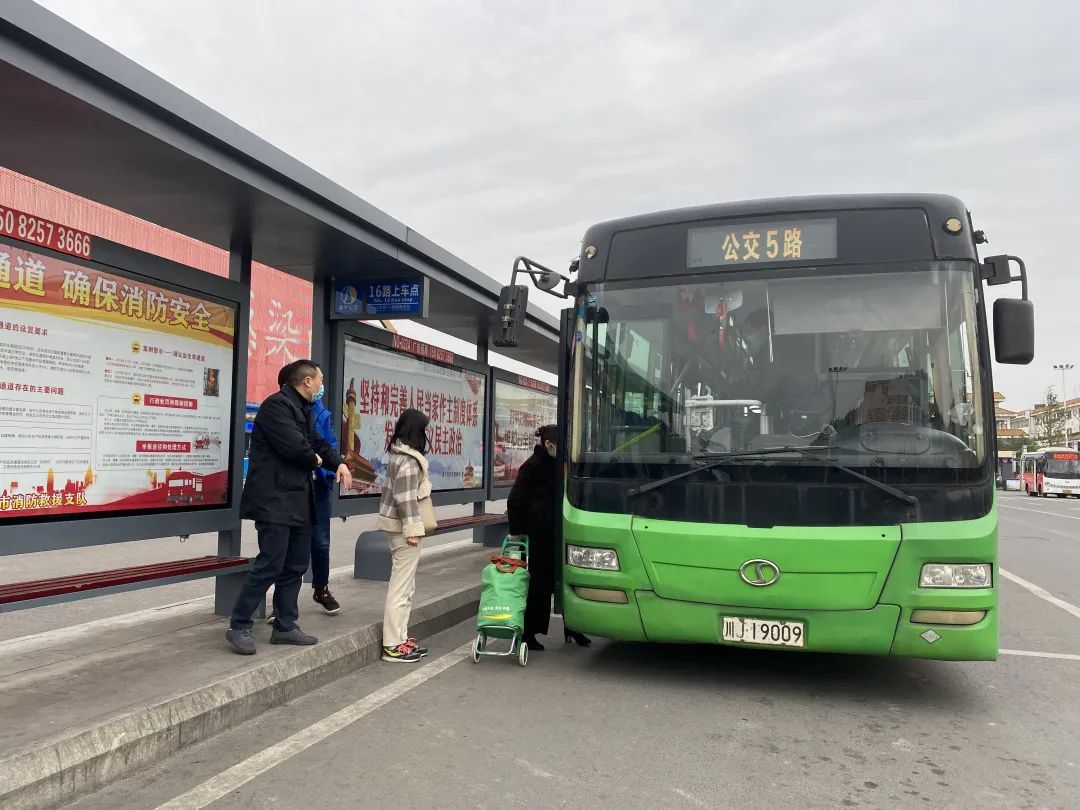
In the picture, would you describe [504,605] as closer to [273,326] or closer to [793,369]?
[793,369]

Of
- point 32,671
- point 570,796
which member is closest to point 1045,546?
point 570,796

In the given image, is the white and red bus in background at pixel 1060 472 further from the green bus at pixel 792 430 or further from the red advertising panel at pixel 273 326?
the green bus at pixel 792 430

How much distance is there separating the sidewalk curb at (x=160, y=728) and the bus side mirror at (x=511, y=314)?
2.18 m

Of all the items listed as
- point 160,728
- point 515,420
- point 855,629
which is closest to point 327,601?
point 160,728

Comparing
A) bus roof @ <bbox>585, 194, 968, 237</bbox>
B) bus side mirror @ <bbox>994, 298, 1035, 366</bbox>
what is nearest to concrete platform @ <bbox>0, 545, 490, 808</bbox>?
bus roof @ <bbox>585, 194, 968, 237</bbox>

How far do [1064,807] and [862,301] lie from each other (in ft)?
8.81

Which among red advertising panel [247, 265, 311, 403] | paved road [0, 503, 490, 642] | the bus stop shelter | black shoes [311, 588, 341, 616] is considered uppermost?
red advertising panel [247, 265, 311, 403]

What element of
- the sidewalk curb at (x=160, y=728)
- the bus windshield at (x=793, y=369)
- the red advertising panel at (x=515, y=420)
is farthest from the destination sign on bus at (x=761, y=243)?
the red advertising panel at (x=515, y=420)

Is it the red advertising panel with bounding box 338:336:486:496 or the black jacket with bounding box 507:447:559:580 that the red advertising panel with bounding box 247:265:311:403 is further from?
the black jacket with bounding box 507:447:559:580

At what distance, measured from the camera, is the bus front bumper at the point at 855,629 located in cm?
442

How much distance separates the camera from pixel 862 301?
4.86 meters

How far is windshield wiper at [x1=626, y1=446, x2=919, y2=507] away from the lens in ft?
14.6

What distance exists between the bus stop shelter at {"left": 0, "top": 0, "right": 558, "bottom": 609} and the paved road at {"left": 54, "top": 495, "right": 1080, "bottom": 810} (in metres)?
1.83

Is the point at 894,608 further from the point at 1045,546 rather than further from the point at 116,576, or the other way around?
the point at 1045,546
